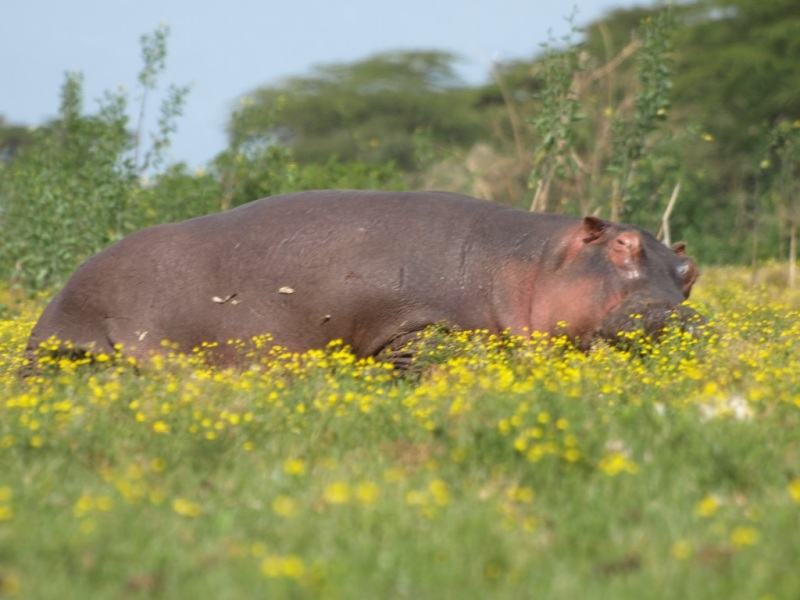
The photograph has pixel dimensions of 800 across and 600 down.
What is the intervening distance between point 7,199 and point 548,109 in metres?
6.22

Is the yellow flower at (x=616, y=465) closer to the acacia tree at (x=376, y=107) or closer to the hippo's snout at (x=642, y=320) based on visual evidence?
the hippo's snout at (x=642, y=320)

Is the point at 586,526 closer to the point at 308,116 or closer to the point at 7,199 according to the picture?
the point at 7,199

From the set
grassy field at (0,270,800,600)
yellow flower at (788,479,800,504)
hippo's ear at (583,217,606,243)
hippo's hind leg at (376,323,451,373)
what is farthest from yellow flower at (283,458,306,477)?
hippo's ear at (583,217,606,243)

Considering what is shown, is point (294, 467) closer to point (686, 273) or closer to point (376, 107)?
point (686, 273)

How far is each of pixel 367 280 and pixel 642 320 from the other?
1.51 meters

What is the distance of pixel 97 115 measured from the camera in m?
13.1

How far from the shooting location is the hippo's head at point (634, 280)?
7.09 meters

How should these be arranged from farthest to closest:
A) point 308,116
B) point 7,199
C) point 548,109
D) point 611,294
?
point 308,116 → point 7,199 → point 548,109 → point 611,294

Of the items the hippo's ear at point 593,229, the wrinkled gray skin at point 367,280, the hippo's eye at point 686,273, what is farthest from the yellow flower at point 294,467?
the hippo's eye at point 686,273

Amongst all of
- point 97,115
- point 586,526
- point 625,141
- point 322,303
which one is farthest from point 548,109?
point 586,526

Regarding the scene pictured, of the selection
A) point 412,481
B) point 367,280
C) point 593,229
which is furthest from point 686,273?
point 412,481

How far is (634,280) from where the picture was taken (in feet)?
23.7

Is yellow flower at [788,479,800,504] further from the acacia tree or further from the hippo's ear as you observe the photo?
the acacia tree

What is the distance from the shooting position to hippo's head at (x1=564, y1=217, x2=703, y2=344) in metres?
7.09
